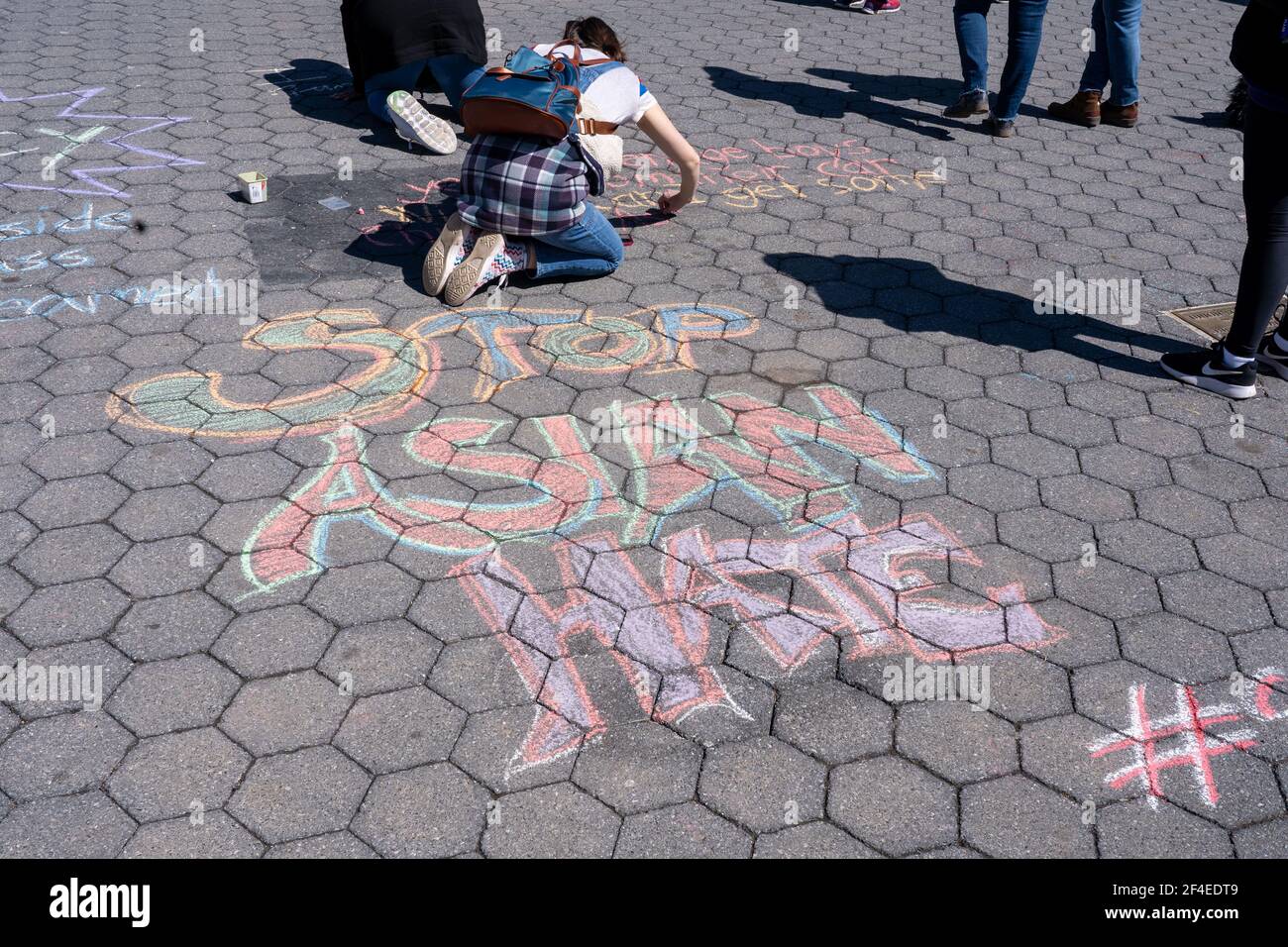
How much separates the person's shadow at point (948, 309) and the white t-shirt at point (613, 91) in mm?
1018

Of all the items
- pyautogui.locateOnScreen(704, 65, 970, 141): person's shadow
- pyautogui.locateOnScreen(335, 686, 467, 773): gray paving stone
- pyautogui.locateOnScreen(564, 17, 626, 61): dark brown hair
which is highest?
pyautogui.locateOnScreen(564, 17, 626, 61): dark brown hair

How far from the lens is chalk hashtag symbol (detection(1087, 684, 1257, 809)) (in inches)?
112

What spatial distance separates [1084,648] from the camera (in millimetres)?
3238

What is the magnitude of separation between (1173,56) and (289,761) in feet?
29.8

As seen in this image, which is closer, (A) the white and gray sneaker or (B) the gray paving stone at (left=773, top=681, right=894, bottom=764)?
(B) the gray paving stone at (left=773, top=681, right=894, bottom=764)

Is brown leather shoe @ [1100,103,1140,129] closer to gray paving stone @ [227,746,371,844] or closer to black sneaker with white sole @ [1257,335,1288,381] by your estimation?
black sneaker with white sole @ [1257,335,1288,381]

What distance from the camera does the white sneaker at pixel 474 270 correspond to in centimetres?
483

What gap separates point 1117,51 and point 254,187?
17.6ft

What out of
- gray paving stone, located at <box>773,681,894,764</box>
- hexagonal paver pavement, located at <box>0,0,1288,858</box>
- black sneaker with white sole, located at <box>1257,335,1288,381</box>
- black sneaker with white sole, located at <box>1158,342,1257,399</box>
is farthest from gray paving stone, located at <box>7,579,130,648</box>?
black sneaker with white sole, located at <box>1257,335,1288,381</box>

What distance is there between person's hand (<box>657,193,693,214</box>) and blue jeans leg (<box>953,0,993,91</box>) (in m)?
2.56

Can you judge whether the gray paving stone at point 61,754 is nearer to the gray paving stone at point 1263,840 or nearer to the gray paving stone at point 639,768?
the gray paving stone at point 639,768

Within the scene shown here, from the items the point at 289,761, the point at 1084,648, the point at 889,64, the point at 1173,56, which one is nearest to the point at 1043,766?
the point at 1084,648

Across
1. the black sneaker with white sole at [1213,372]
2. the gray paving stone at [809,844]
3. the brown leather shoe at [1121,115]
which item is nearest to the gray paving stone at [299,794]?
the gray paving stone at [809,844]
